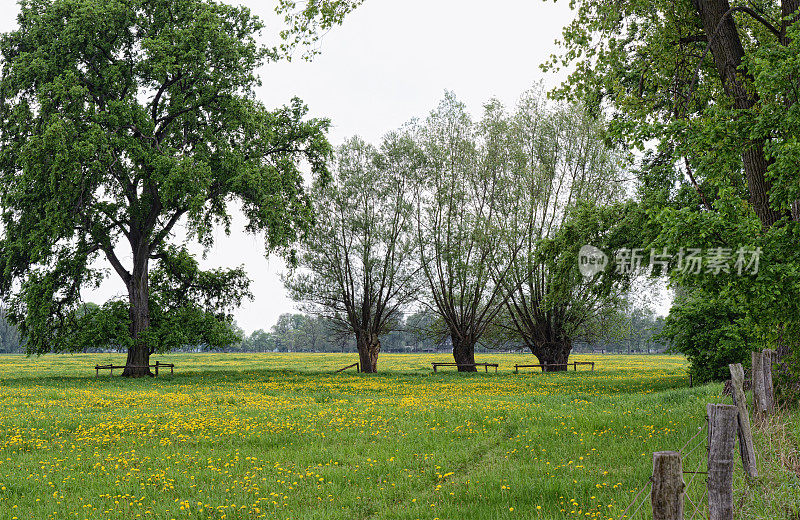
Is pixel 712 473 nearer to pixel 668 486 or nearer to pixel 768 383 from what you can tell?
pixel 668 486

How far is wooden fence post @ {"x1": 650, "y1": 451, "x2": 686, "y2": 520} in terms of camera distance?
439 cm

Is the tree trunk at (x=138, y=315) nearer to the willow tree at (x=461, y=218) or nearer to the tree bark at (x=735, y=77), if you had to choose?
the willow tree at (x=461, y=218)

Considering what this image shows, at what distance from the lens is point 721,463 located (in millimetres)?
5230

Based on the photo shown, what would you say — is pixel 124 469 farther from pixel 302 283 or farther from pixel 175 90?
pixel 302 283

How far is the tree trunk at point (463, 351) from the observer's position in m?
41.9

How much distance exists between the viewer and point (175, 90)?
33000 millimetres

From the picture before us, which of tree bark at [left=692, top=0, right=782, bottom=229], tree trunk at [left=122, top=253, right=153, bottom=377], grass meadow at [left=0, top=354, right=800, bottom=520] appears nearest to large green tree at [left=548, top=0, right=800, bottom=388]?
tree bark at [left=692, top=0, right=782, bottom=229]

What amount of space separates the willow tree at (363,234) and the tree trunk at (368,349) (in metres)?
1.04

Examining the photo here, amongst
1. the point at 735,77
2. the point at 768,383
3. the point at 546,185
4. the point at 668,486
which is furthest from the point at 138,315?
the point at 668,486

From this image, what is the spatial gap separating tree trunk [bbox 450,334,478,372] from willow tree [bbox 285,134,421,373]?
4.66 meters

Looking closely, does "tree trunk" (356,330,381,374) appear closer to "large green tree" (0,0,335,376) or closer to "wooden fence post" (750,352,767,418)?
"large green tree" (0,0,335,376)

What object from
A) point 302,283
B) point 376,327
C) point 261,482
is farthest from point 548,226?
point 261,482

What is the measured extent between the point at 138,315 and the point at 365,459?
27.5 m

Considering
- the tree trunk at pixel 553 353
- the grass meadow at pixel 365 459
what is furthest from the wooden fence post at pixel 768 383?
the tree trunk at pixel 553 353
